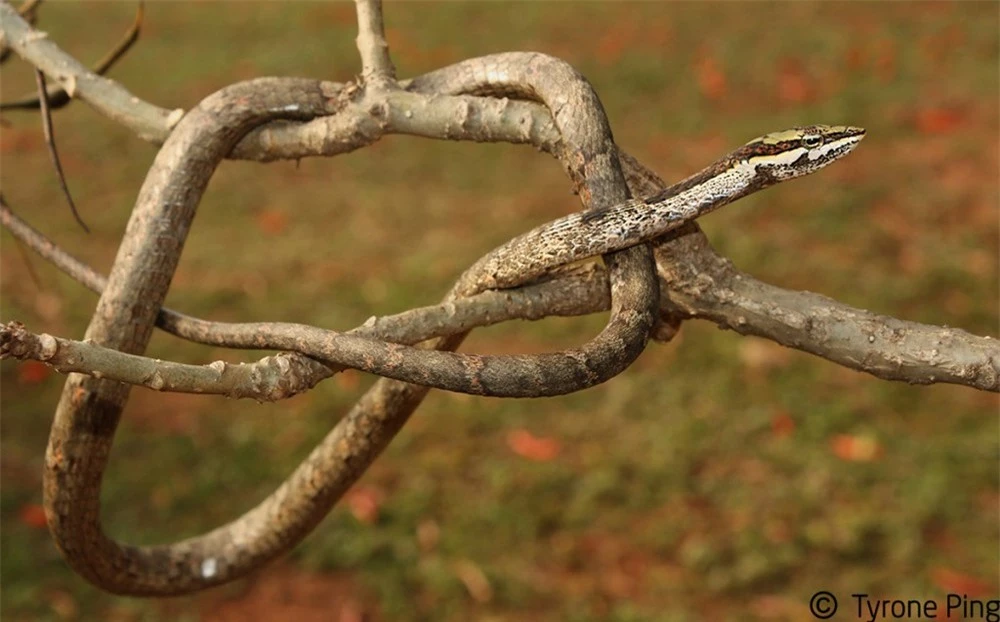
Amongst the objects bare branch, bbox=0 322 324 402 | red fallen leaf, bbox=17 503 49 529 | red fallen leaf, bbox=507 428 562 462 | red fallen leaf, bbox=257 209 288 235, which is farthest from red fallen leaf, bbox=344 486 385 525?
bare branch, bbox=0 322 324 402

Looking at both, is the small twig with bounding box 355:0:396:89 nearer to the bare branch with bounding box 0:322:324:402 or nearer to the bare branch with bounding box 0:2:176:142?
the bare branch with bounding box 0:2:176:142

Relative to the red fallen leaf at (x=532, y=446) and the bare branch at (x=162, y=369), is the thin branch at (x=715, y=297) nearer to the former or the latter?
the bare branch at (x=162, y=369)

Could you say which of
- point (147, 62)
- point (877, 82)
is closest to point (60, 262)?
point (877, 82)

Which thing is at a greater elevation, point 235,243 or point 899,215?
point 899,215

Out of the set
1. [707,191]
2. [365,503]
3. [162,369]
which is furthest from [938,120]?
[162,369]

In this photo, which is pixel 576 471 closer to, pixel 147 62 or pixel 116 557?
pixel 116 557

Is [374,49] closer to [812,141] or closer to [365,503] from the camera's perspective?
[812,141]
